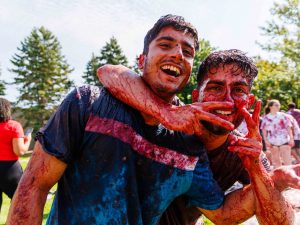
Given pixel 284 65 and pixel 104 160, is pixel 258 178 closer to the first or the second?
pixel 104 160

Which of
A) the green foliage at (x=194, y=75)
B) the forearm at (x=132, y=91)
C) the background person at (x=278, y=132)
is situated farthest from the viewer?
the green foliage at (x=194, y=75)

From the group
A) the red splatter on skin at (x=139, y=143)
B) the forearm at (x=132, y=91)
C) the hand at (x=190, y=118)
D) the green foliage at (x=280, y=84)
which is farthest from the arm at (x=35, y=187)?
the green foliage at (x=280, y=84)

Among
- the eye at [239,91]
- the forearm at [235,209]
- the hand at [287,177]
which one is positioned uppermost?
the eye at [239,91]

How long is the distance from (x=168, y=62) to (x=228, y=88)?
608 millimetres

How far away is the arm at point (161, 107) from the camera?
6.16 ft

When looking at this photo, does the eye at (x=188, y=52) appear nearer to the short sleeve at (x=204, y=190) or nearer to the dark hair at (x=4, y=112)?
the short sleeve at (x=204, y=190)

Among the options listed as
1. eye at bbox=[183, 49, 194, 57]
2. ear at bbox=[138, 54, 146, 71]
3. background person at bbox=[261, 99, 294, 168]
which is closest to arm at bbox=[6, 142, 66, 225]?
ear at bbox=[138, 54, 146, 71]

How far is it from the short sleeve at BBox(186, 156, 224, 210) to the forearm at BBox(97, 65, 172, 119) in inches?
21.1

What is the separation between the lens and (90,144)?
1.80 meters

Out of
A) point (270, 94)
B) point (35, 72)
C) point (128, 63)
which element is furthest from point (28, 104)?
point (270, 94)

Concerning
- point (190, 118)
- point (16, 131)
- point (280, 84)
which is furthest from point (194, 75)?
point (190, 118)

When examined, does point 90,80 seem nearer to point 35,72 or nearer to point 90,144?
point 35,72

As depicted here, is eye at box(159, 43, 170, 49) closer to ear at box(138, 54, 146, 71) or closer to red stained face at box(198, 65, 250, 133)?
ear at box(138, 54, 146, 71)

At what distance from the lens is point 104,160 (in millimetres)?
1798
